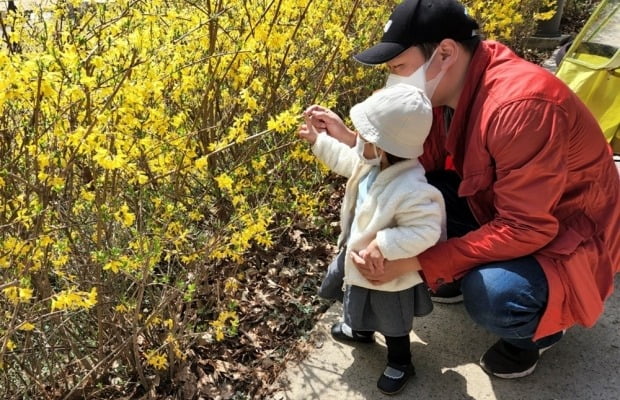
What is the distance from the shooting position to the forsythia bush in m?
1.91

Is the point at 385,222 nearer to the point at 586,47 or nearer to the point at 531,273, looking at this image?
the point at 531,273

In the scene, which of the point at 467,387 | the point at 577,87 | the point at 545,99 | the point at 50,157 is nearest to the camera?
the point at 50,157

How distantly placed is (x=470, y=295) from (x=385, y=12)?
1993 millimetres

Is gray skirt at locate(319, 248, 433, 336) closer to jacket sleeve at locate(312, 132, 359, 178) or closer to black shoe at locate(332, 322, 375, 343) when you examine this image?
black shoe at locate(332, 322, 375, 343)

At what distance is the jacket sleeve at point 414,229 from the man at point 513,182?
0.08 metres

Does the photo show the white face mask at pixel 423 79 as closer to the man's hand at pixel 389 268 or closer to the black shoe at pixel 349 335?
the man's hand at pixel 389 268

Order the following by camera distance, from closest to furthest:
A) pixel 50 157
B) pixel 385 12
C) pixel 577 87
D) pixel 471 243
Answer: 1. pixel 50 157
2. pixel 471 243
3. pixel 577 87
4. pixel 385 12

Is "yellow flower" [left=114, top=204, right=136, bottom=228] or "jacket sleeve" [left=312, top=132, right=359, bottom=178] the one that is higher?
"yellow flower" [left=114, top=204, right=136, bottom=228]

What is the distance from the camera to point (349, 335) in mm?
2621

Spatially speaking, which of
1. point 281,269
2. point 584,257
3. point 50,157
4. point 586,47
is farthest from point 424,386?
point 586,47

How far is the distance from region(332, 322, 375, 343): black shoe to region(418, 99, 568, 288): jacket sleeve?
559 millimetres

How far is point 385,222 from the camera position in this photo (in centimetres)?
214

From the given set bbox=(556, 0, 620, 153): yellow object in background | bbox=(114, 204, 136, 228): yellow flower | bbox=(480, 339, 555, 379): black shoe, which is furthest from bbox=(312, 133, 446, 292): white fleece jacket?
bbox=(556, 0, 620, 153): yellow object in background

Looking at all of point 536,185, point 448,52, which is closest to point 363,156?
point 448,52
